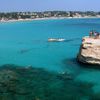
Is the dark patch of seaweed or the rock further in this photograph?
the rock

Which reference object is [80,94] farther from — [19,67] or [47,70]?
[19,67]

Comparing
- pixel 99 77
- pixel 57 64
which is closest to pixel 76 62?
pixel 57 64

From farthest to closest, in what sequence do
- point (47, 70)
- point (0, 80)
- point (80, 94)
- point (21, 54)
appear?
point (21, 54), point (47, 70), point (0, 80), point (80, 94)

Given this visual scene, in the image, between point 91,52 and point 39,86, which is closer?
point 39,86

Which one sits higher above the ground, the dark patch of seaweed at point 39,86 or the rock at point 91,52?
the rock at point 91,52

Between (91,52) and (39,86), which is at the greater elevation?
(91,52)

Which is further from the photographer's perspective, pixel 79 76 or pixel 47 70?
pixel 47 70

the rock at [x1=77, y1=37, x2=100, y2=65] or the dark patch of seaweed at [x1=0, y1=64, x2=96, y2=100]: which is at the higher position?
the rock at [x1=77, y1=37, x2=100, y2=65]

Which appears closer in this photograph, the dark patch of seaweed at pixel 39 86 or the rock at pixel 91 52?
the dark patch of seaweed at pixel 39 86
